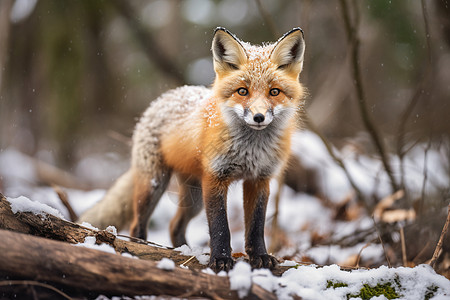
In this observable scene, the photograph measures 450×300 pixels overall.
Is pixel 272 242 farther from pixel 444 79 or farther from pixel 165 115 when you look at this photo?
pixel 444 79

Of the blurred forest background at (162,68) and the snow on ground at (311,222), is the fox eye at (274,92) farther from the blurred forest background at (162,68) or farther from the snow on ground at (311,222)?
the blurred forest background at (162,68)

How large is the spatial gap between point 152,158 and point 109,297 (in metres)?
1.92

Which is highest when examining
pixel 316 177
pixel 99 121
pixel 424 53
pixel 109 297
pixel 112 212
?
pixel 99 121

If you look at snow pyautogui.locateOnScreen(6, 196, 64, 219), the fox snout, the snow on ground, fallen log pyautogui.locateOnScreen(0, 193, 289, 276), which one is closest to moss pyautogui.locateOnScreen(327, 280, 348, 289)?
the snow on ground

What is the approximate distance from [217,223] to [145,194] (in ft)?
4.22

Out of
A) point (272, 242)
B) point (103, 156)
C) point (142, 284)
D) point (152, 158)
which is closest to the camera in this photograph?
point (142, 284)

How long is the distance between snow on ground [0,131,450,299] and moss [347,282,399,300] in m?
0.02

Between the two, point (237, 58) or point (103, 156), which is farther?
point (103, 156)

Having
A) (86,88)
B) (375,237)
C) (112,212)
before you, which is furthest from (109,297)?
(86,88)

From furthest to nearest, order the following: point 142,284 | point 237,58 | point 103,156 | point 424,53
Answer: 1. point 103,156
2. point 424,53
3. point 237,58
4. point 142,284

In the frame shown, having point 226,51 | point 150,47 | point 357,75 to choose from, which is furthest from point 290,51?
point 150,47

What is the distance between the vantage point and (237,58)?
285cm

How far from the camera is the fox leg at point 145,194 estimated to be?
3955mm

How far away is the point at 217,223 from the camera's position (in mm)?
2887
